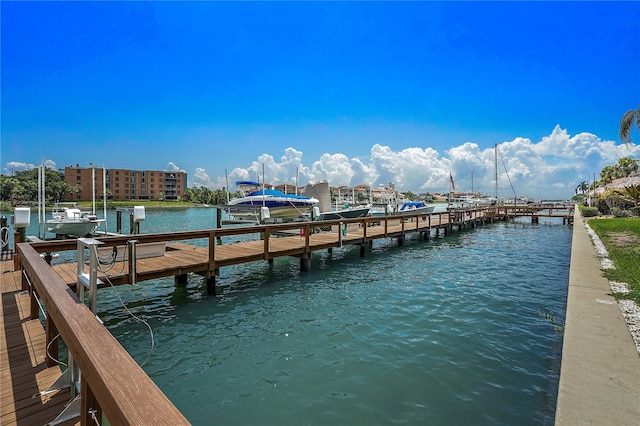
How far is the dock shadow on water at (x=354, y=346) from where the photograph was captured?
4473mm

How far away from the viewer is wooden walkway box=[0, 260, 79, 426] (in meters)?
2.97

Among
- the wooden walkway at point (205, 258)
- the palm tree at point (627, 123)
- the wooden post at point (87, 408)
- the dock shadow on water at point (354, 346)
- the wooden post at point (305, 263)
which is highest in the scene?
the palm tree at point (627, 123)

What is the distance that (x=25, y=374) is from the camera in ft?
11.9

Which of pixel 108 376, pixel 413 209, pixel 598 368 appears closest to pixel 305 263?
pixel 598 368

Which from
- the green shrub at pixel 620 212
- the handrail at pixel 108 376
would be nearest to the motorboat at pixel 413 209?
the green shrub at pixel 620 212

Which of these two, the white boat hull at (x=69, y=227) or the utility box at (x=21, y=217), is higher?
the utility box at (x=21, y=217)

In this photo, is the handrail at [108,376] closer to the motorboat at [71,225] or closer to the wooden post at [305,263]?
the wooden post at [305,263]

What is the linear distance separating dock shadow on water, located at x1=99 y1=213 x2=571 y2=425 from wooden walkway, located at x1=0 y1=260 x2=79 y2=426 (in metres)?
1.60

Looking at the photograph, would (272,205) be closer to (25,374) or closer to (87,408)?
(25,374)

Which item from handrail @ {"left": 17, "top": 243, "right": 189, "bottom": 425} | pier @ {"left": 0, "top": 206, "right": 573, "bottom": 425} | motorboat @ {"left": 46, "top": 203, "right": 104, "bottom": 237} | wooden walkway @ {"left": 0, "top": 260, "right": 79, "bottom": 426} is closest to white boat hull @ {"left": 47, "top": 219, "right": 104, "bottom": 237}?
motorboat @ {"left": 46, "top": 203, "right": 104, "bottom": 237}

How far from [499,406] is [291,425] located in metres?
2.66

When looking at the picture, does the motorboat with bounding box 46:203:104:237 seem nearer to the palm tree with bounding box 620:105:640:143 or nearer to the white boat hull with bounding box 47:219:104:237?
the white boat hull with bounding box 47:219:104:237

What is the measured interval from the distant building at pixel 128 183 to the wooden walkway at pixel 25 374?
360ft

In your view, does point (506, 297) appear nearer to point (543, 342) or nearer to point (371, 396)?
point (543, 342)
